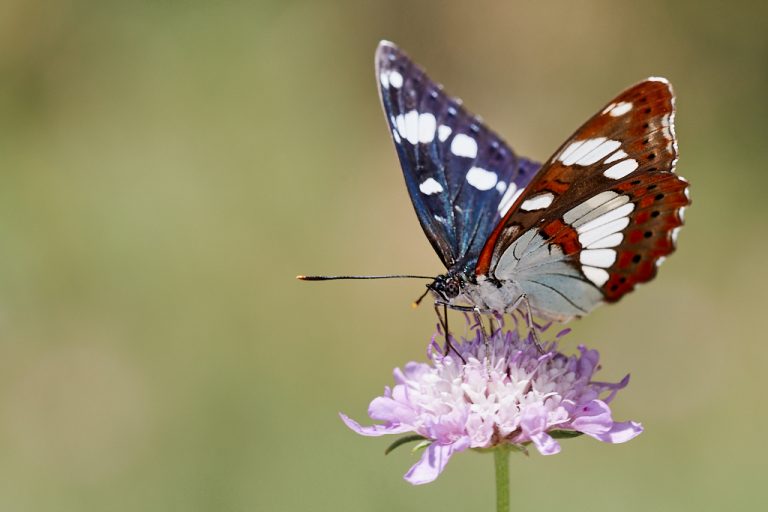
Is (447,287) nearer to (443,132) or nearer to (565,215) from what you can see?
(565,215)

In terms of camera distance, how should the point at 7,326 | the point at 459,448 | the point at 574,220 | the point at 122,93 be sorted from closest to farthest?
the point at 459,448, the point at 574,220, the point at 7,326, the point at 122,93

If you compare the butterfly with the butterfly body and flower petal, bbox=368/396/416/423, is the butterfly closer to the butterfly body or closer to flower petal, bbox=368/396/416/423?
the butterfly body

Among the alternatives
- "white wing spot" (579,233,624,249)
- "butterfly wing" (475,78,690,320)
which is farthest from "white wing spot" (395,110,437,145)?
"white wing spot" (579,233,624,249)

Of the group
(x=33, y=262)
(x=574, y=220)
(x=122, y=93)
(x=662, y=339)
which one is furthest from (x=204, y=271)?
(x=574, y=220)

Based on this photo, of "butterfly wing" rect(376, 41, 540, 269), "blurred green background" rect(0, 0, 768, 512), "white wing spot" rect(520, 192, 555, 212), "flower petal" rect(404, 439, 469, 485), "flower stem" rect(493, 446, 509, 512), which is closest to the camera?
"flower stem" rect(493, 446, 509, 512)

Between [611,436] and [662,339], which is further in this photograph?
[662,339]

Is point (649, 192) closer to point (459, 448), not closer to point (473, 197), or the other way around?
point (473, 197)

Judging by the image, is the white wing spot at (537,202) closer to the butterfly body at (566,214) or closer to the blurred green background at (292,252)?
the butterfly body at (566,214)
